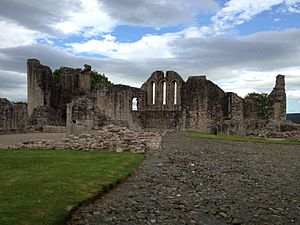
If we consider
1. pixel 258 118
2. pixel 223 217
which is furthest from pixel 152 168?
pixel 258 118

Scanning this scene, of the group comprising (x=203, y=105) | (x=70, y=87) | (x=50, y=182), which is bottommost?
(x=50, y=182)

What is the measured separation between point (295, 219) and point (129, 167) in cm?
530

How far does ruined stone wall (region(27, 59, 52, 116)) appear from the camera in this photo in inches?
1750

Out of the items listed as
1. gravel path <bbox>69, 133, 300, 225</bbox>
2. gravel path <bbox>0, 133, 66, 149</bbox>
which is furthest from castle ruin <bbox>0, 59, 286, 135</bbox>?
gravel path <bbox>69, 133, 300, 225</bbox>

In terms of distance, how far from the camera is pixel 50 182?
7957 mm

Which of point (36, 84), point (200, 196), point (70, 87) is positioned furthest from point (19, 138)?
point (70, 87)

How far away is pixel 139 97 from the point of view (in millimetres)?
43312

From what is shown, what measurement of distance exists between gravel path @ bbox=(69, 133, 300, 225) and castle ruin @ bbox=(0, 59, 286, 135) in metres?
20.1

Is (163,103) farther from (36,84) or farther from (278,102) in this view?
(36,84)

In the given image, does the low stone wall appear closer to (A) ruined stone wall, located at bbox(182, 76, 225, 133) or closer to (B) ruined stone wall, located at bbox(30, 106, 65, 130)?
(A) ruined stone wall, located at bbox(182, 76, 225, 133)

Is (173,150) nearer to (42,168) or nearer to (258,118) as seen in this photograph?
(42,168)

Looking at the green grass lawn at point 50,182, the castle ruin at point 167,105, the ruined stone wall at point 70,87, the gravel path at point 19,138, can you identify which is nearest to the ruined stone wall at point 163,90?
the castle ruin at point 167,105

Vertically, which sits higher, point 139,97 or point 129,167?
point 139,97

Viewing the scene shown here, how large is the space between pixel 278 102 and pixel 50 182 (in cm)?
3233
